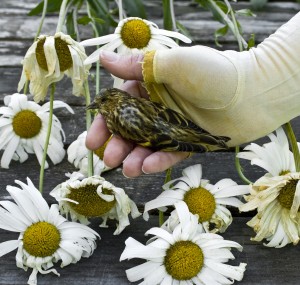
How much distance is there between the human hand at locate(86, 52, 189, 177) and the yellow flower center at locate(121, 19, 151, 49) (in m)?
0.07

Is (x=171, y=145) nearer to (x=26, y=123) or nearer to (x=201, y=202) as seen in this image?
(x=201, y=202)

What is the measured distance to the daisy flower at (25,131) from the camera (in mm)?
954

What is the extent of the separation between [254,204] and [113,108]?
0.62 ft

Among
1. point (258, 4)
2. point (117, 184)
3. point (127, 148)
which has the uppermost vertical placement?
point (127, 148)

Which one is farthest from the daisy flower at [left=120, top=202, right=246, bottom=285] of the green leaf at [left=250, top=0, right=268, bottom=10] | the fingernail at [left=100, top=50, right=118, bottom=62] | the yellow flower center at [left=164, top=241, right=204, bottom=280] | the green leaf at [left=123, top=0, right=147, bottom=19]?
the green leaf at [left=250, top=0, right=268, bottom=10]

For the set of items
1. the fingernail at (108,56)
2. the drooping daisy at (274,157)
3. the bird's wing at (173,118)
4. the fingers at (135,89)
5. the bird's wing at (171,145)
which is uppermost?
the fingernail at (108,56)

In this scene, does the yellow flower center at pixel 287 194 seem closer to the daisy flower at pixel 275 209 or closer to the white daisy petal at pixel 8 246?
the daisy flower at pixel 275 209

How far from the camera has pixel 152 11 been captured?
158 centimetres

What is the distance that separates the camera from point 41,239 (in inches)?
29.0

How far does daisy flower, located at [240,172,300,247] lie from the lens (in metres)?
0.75

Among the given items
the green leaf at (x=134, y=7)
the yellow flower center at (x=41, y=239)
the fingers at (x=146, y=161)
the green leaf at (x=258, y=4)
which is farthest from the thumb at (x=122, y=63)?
the green leaf at (x=258, y=4)

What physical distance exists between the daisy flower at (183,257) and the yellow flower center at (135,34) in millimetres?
286

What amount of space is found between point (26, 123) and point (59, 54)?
175 mm

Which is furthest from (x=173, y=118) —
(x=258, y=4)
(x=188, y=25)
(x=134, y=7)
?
(x=258, y=4)
